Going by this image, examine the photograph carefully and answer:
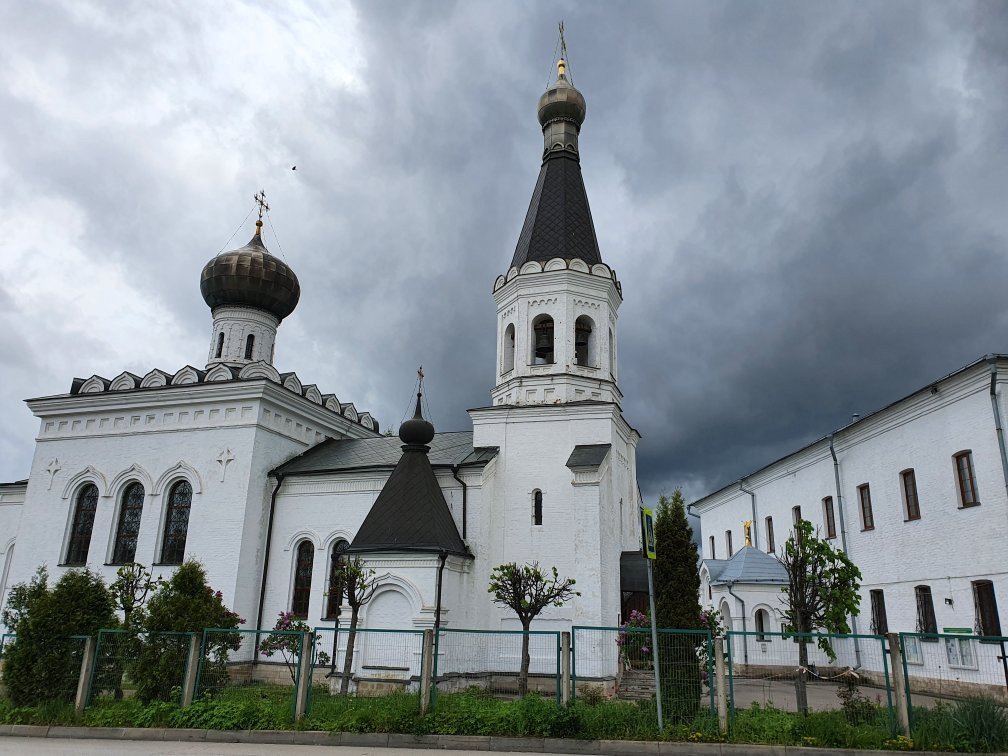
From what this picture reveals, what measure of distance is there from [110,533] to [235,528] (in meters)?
4.18

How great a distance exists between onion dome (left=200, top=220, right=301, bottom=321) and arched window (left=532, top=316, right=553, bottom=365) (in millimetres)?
9558

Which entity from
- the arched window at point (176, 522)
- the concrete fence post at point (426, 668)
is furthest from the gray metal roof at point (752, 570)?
the arched window at point (176, 522)

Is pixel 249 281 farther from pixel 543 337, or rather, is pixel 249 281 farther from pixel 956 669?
pixel 956 669

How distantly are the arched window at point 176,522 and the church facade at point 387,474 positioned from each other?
0.06 m

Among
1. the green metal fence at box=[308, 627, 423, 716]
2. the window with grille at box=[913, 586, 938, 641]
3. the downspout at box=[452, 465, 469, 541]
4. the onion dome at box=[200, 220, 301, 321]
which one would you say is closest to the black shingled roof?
the downspout at box=[452, 465, 469, 541]

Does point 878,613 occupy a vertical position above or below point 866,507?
below

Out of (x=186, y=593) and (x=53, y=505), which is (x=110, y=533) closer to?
(x=53, y=505)

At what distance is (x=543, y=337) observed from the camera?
63.5 ft

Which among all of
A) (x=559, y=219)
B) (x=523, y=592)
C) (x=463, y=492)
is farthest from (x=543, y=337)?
(x=523, y=592)

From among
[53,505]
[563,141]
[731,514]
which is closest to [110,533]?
[53,505]

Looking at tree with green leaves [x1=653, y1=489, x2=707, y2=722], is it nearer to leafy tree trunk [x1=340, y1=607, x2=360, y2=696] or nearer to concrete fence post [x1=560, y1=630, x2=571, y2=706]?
concrete fence post [x1=560, y1=630, x2=571, y2=706]

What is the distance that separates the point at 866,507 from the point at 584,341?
32.6 ft

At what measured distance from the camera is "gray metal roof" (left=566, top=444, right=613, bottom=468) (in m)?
16.5

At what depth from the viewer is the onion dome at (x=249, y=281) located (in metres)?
23.6
